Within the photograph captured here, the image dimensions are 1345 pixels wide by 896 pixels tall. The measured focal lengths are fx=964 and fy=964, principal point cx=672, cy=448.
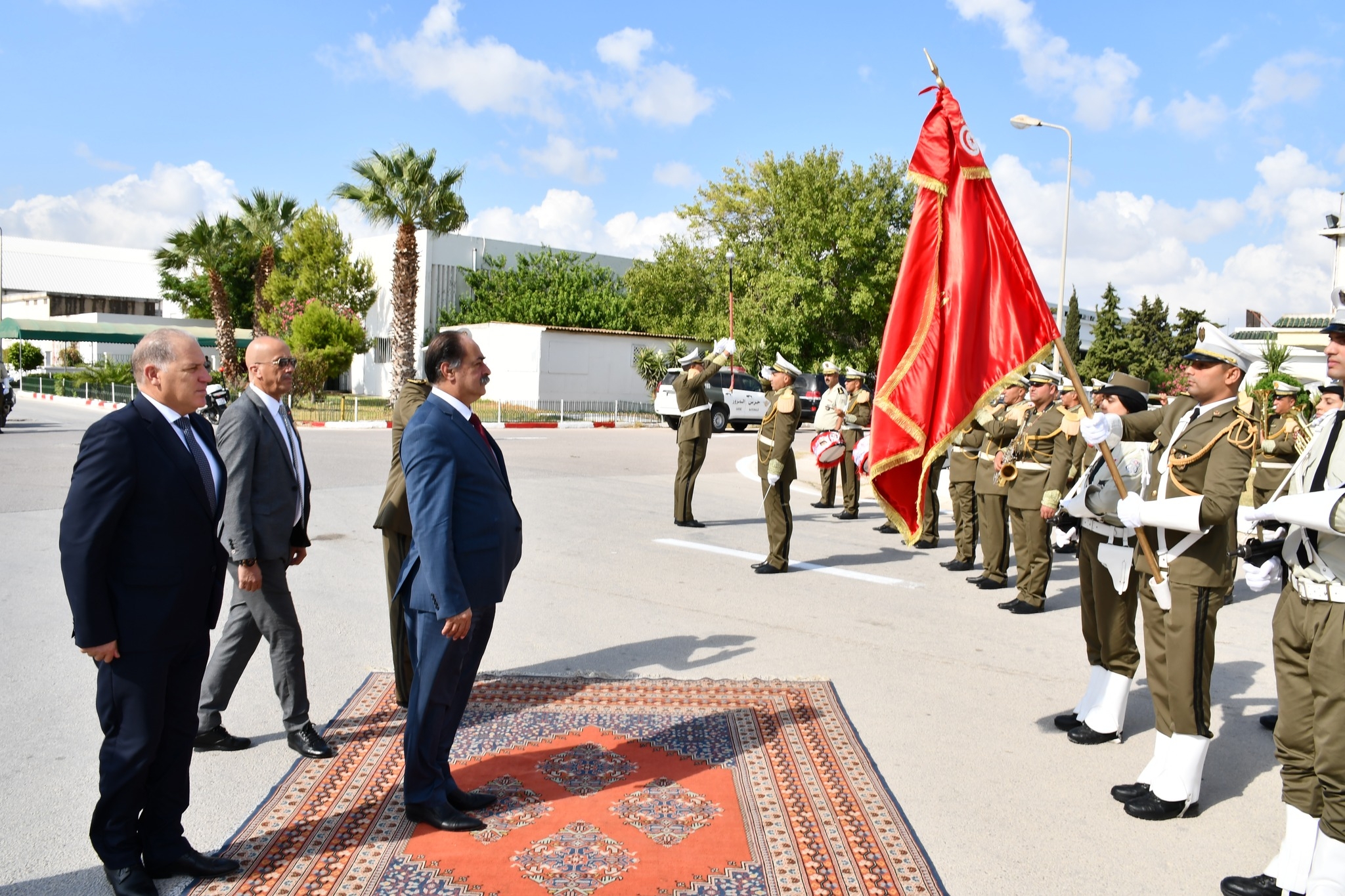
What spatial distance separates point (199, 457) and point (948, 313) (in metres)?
3.45

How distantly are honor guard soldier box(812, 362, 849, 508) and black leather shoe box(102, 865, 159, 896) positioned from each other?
9366 millimetres

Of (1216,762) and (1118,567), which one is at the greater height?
(1118,567)

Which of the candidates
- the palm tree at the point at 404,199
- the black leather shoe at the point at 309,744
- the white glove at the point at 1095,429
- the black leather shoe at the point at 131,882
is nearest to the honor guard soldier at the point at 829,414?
the white glove at the point at 1095,429

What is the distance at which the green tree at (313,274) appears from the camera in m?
39.6

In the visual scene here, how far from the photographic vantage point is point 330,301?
4025 cm

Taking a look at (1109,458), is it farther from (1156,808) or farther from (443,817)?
(443,817)

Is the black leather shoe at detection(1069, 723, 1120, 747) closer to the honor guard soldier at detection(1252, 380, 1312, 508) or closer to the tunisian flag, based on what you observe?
the tunisian flag

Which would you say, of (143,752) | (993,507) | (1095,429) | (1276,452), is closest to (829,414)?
(993,507)

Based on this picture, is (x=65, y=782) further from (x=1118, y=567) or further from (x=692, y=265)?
(x=692, y=265)

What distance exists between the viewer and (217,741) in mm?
4621

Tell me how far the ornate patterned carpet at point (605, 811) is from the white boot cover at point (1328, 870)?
50.9 inches

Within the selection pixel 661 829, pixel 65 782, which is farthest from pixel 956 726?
pixel 65 782

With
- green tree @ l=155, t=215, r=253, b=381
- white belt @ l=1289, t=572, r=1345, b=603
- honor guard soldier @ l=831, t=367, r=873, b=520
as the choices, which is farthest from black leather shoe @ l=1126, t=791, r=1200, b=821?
green tree @ l=155, t=215, r=253, b=381

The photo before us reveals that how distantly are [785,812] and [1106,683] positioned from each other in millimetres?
2144
